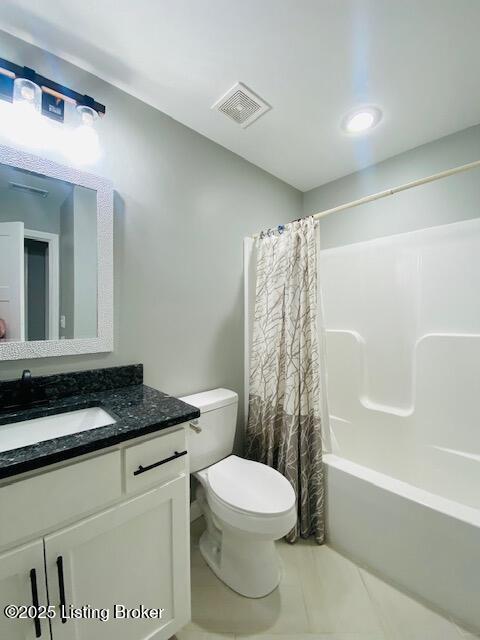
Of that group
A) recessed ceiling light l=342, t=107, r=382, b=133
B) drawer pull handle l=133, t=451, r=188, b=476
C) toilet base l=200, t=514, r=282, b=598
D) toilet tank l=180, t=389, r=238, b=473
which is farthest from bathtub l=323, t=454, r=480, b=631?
recessed ceiling light l=342, t=107, r=382, b=133

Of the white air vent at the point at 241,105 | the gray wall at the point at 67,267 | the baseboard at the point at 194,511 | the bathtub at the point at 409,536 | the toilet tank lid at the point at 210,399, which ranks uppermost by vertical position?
the white air vent at the point at 241,105

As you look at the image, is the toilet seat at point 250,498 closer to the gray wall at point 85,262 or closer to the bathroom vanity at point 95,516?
the bathroom vanity at point 95,516

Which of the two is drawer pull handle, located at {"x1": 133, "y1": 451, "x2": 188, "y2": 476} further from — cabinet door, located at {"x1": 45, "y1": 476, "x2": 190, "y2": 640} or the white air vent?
the white air vent

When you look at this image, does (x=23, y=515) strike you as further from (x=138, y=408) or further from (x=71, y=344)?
(x=71, y=344)

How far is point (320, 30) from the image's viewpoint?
1.09 metres

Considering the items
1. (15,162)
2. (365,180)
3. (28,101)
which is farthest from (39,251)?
(365,180)

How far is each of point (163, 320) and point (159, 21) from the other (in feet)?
A: 4.16

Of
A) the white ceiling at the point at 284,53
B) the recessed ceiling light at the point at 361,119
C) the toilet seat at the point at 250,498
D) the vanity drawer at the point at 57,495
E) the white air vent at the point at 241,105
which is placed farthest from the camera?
the recessed ceiling light at the point at 361,119

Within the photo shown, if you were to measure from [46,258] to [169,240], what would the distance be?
1.98 ft

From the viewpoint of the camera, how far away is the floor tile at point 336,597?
111cm

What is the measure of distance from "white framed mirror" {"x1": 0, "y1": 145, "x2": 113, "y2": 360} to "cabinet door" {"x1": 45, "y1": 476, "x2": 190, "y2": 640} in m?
0.70

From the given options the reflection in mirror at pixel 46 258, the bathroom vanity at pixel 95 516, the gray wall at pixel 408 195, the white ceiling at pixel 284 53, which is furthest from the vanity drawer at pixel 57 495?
the gray wall at pixel 408 195

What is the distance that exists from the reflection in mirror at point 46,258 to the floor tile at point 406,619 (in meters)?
1.76

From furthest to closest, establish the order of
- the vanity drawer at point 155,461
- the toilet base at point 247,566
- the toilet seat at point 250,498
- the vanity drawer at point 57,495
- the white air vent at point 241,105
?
the white air vent at point 241,105
the toilet base at point 247,566
the toilet seat at point 250,498
the vanity drawer at point 155,461
the vanity drawer at point 57,495
